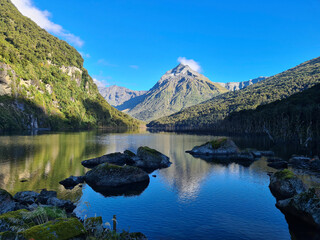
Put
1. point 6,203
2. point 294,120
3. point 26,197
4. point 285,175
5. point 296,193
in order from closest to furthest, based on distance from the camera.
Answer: point 6,203, point 26,197, point 296,193, point 285,175, point 294,120

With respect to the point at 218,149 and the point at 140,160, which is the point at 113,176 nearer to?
the point at 140,160

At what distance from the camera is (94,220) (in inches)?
579

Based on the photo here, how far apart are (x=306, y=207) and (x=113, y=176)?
90.0 ft

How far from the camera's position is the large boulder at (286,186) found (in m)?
29.2

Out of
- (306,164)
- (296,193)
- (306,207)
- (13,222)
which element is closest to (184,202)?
(306,207)

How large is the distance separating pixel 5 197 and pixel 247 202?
94.1ft

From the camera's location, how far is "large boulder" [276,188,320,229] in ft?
67.4

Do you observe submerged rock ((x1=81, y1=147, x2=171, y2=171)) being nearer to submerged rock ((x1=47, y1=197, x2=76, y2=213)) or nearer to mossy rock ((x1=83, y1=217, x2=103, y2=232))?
submerged rock ((x1=47, y1=197, x2=76, y2=213))

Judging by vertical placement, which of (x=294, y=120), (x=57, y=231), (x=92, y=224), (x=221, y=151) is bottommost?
(x=221, y=151)


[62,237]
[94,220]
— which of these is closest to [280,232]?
[94,220]

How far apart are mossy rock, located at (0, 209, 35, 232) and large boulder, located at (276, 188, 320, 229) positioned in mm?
24310

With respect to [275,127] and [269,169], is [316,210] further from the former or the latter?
[275,127]

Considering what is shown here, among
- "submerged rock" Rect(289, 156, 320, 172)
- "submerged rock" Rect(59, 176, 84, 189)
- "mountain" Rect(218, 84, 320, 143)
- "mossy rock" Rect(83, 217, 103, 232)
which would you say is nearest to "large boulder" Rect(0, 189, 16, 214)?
"submerged rock" Rect(59, 176, 84, 189)

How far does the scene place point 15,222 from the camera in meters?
13.0
